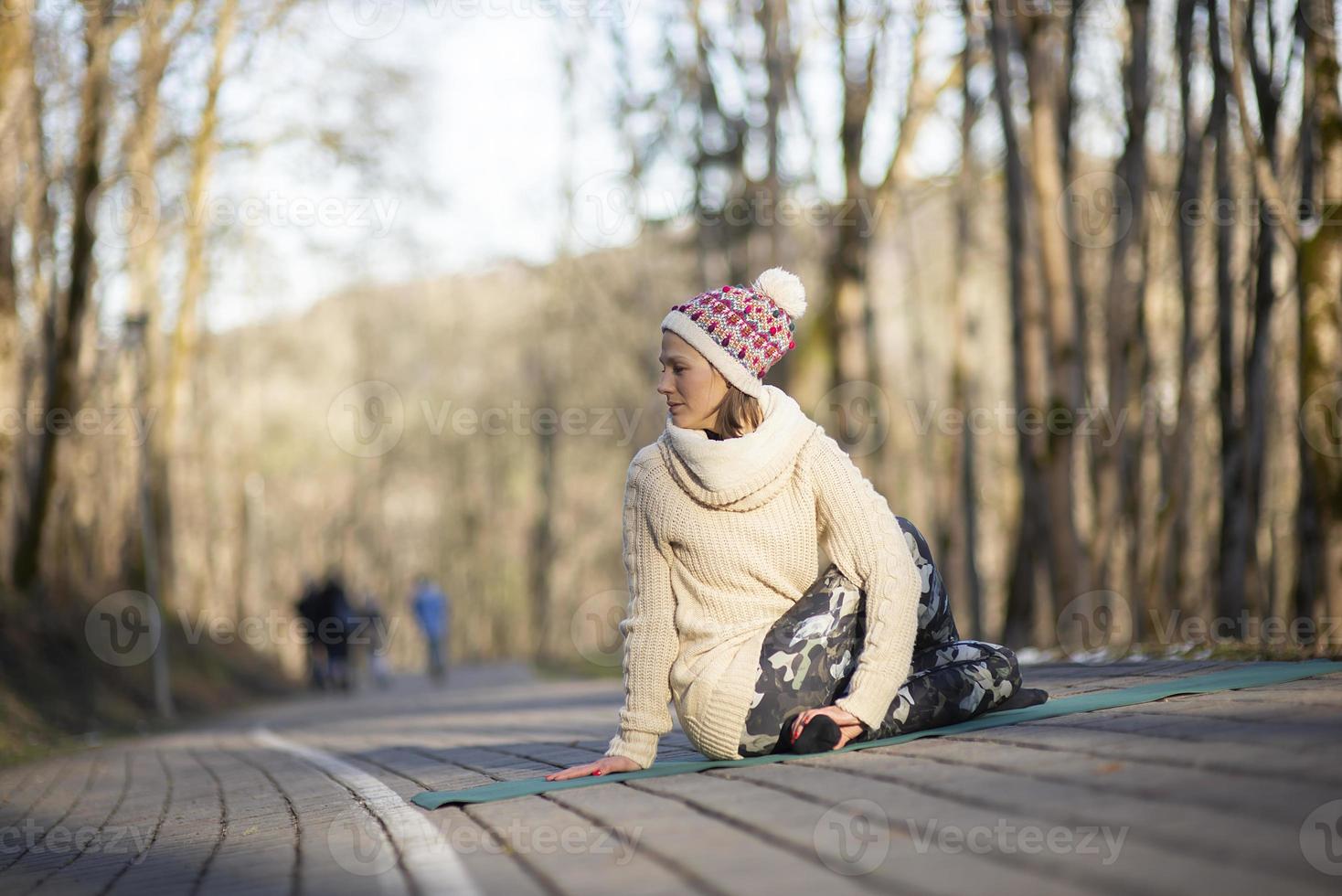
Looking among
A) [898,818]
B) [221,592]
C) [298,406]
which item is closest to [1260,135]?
[898,818]

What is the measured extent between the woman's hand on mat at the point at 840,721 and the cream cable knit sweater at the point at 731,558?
41 mm

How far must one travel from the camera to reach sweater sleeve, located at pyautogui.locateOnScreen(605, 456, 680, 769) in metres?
5.30

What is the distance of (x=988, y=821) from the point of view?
149 inches

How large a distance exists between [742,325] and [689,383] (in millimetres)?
266

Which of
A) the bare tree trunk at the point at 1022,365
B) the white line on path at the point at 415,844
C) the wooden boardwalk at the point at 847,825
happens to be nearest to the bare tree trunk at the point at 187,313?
the bare tree trunk at the point at 1022,365

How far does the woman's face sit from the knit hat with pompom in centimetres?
3

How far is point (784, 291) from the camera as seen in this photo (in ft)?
17.6

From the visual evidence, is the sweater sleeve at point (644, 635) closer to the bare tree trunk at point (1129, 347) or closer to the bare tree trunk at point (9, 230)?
the bare tree trunk at point (1129, 347)

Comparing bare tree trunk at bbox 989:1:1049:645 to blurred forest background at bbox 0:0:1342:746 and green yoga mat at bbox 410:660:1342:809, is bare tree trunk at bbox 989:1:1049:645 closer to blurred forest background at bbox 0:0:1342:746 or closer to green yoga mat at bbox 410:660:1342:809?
blurred forest background at bbox 0:0:1342:746

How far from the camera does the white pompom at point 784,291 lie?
17.6 ft

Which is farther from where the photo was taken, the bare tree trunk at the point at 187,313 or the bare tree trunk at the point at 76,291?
the bare tree trunk at the point at 187,313

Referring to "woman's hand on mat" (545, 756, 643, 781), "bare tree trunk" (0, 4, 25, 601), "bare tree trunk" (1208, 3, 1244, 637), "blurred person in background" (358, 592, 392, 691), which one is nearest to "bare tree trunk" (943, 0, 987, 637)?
"bare tree trunk" (1208, 3, 1244, 637)

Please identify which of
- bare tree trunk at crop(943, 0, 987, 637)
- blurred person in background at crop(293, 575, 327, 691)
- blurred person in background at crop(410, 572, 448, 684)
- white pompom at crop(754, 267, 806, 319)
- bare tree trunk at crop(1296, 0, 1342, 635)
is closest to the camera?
white pompom at crop(754, 267, 806, 319)

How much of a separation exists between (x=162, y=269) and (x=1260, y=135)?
24700mm
